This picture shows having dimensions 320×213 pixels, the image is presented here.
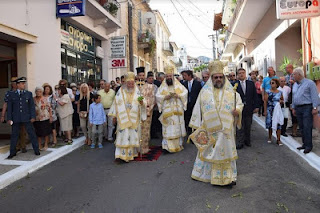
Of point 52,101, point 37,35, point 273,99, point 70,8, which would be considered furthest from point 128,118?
point 70,8

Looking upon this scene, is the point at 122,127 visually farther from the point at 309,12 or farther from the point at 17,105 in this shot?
the point at 309,12

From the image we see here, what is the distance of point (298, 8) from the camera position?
27.1ft

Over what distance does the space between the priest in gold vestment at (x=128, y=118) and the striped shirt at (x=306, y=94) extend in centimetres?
344

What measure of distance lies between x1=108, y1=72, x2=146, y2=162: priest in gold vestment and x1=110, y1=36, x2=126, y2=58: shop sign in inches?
314

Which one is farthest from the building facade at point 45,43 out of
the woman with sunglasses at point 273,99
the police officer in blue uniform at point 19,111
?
the woman with sunglasses at point 273,99

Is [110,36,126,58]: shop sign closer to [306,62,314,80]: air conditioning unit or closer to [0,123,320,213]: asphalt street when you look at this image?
Result: [306,62,314,80]: air conditioning unit

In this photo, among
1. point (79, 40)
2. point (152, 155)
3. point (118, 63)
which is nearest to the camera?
point (152, 155)

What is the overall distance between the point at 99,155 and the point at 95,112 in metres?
1.46

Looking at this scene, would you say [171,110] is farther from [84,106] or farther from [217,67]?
[84,106]

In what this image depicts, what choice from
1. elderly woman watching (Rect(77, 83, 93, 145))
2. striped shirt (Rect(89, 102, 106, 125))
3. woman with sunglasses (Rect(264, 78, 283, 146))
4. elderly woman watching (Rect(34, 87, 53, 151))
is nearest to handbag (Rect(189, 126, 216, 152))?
woman with sunglasses (Rect(264, 78, 283, 146))

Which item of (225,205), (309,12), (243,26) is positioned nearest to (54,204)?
(225,205)

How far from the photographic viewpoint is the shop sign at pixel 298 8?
8.17 meters

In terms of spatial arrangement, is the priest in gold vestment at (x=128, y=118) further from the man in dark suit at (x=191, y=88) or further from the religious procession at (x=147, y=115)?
the man in dark suit at (x=191, y=88)

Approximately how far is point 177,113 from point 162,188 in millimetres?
2885
